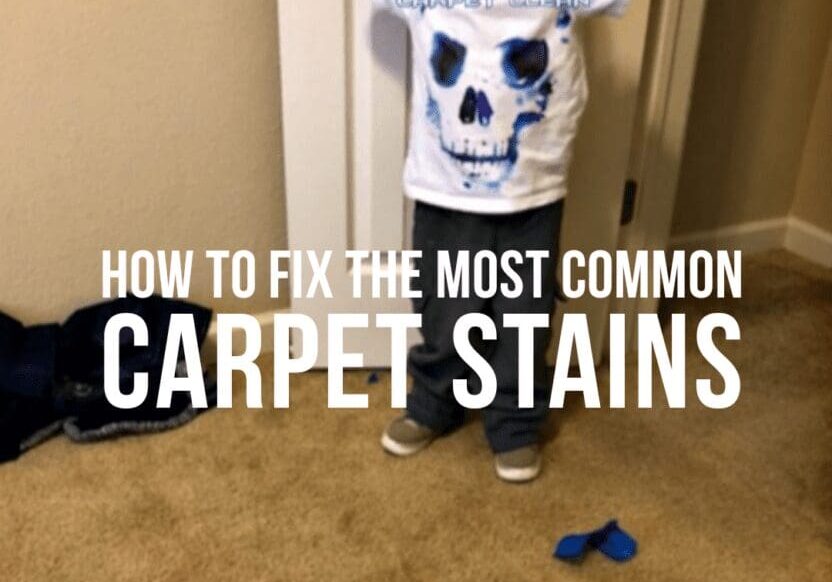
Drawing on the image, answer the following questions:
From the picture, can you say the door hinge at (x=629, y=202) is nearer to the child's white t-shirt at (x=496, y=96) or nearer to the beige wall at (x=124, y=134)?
the child's white t-shirt at (x=496, y=96)

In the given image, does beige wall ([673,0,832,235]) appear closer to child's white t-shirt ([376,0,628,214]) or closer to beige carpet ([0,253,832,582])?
beige carpet ([0,253,832,582])

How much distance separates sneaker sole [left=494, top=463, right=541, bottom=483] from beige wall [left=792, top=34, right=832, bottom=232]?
1225mm

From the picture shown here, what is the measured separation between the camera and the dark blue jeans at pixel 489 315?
126 centimetres

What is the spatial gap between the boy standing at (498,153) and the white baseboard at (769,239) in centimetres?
91

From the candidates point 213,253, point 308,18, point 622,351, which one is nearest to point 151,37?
point 308,18

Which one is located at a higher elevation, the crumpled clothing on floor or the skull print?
the skull print

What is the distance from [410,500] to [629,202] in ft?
2.16

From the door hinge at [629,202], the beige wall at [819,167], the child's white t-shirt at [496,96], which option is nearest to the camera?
the child's white t-shirt at [496,96]

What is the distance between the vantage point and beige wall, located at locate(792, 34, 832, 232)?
83.3 inches

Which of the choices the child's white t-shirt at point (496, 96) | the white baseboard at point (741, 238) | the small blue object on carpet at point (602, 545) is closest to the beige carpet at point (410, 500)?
the small blue object on carpet at point (602, 545)

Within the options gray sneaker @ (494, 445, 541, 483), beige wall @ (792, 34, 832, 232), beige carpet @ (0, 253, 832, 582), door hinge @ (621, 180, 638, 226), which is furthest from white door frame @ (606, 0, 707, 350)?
beige wall @ (792, 34, 832, 232)

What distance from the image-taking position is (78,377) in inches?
57.4

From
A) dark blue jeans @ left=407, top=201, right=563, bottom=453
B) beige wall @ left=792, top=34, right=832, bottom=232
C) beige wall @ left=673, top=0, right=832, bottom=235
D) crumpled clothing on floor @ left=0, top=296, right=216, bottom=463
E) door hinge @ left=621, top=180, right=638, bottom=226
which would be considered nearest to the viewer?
dark blue jeans @ left=407, top=201, right=563, bottom=453

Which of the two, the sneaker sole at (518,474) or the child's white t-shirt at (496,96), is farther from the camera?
the sneaker sole at (518,474)
